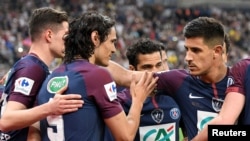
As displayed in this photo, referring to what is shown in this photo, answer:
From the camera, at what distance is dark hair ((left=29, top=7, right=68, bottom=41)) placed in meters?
4.01

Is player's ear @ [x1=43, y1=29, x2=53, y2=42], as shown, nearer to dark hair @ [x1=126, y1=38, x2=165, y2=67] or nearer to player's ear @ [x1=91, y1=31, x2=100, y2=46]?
player's ear @ [x1=91, y1=31, x2=100, y2=46]

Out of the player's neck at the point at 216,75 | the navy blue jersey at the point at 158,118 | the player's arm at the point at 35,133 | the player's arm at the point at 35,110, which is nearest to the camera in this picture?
the player's arm at the point at 35,110

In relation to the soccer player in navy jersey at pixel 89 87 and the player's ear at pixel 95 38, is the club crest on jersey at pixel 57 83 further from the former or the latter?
the player's ear at pixel 95 38

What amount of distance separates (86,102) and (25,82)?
547 millimetres

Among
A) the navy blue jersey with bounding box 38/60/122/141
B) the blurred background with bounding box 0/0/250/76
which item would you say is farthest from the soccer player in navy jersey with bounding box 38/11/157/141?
the blurred background with bounding box 0/0/250/76

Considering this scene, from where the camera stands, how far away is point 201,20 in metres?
3.91

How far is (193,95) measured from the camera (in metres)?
3.96

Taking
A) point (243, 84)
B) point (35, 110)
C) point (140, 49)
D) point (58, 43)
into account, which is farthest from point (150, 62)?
point (35, 110)

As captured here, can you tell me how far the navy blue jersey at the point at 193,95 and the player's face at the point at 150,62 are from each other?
0.63 meters

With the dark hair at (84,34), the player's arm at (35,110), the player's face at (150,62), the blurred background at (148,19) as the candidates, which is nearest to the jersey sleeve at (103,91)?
the player's arm at (35,110)

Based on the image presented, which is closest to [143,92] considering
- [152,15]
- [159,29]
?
[159,29]

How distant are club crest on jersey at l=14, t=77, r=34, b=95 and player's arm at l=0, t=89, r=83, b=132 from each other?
98 millimetres

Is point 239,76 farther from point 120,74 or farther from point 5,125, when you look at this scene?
point 5,125

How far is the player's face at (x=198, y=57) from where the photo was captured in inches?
149
